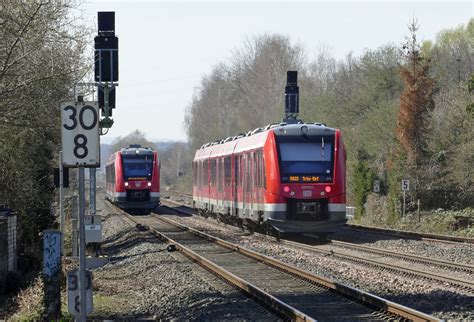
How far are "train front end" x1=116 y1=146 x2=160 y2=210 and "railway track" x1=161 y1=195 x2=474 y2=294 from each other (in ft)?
68.9

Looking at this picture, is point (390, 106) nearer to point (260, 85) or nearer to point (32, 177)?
point (32, 177)

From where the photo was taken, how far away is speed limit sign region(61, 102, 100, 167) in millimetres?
10039

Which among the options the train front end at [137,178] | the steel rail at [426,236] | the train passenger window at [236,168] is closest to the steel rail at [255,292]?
the train passenger window at [236,168]

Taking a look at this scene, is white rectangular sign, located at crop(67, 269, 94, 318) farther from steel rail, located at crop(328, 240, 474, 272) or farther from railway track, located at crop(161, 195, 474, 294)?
steel rail, located at crop(328, 240, 474, 272)

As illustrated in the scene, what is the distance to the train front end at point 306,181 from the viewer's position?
24109 millimetres

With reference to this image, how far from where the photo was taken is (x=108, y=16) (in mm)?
22594

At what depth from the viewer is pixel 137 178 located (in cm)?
4584

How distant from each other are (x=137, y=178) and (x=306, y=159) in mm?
22499

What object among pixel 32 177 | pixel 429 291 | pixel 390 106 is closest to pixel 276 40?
pixel 390 106

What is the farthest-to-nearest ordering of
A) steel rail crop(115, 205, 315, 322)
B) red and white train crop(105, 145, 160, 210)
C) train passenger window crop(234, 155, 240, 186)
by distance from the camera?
red and white train crop(105, 145, 160, 210)
train passenger window crop(234, 155, 240, 186)
steel rail crop(115, 205, 315, 322)

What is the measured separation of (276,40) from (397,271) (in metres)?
72.0

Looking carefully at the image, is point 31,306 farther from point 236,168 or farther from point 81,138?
point 236,168

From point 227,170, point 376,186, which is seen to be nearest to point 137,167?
point 376,186

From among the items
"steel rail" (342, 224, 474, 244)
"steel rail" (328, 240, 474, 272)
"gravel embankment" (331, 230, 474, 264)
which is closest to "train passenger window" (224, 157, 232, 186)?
"gravel embankment" (331, 230, 474, 264)
